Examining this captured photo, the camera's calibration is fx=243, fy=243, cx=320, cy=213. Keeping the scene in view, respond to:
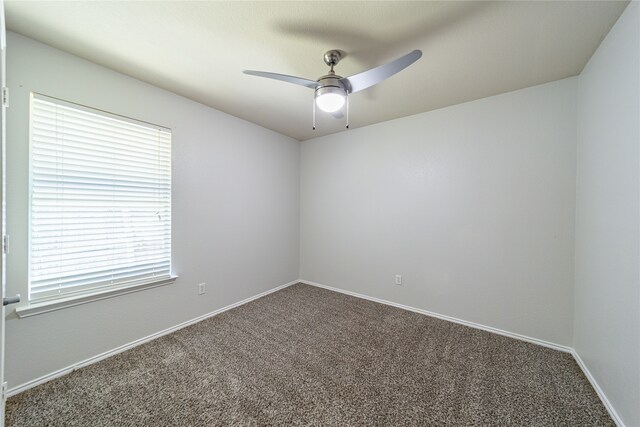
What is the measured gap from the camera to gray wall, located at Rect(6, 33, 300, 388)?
1.67 metres

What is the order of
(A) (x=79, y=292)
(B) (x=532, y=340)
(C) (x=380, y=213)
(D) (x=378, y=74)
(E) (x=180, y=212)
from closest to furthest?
(D) (x=378, y=74) < (A) (x=79, y=292) < (B) (x=532, y=340) < (E) (x=180, y=212) < (C) (x=380, y=213)

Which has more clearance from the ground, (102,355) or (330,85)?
(330,85)

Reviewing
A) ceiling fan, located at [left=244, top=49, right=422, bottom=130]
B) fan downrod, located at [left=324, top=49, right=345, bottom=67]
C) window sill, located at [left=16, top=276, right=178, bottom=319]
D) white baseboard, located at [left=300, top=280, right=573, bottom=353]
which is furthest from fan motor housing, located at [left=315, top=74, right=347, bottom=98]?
white baseboard, located at [left=300, top=280, right=573, bottom=353]

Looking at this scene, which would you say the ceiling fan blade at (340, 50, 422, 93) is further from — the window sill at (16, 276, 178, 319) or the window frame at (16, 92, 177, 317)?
the window sill at (16, 276, 178, 319)

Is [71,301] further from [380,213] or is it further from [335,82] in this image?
[380,213]

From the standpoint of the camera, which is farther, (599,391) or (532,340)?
(532,340)

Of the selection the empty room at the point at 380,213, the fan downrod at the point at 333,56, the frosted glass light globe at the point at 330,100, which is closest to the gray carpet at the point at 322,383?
the empty room at the point at 380,213

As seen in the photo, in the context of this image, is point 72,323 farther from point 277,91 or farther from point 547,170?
point 547,170

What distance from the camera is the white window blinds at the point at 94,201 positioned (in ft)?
5.77

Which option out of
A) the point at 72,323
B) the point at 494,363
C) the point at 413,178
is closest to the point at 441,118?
the point at 413,178

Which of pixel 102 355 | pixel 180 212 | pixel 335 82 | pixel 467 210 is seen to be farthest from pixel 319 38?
pixel 102 355

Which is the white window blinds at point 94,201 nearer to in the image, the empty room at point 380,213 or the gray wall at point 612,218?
the empty room at point 380,213

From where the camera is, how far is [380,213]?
3240mm

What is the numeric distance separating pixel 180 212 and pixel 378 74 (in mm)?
2264
